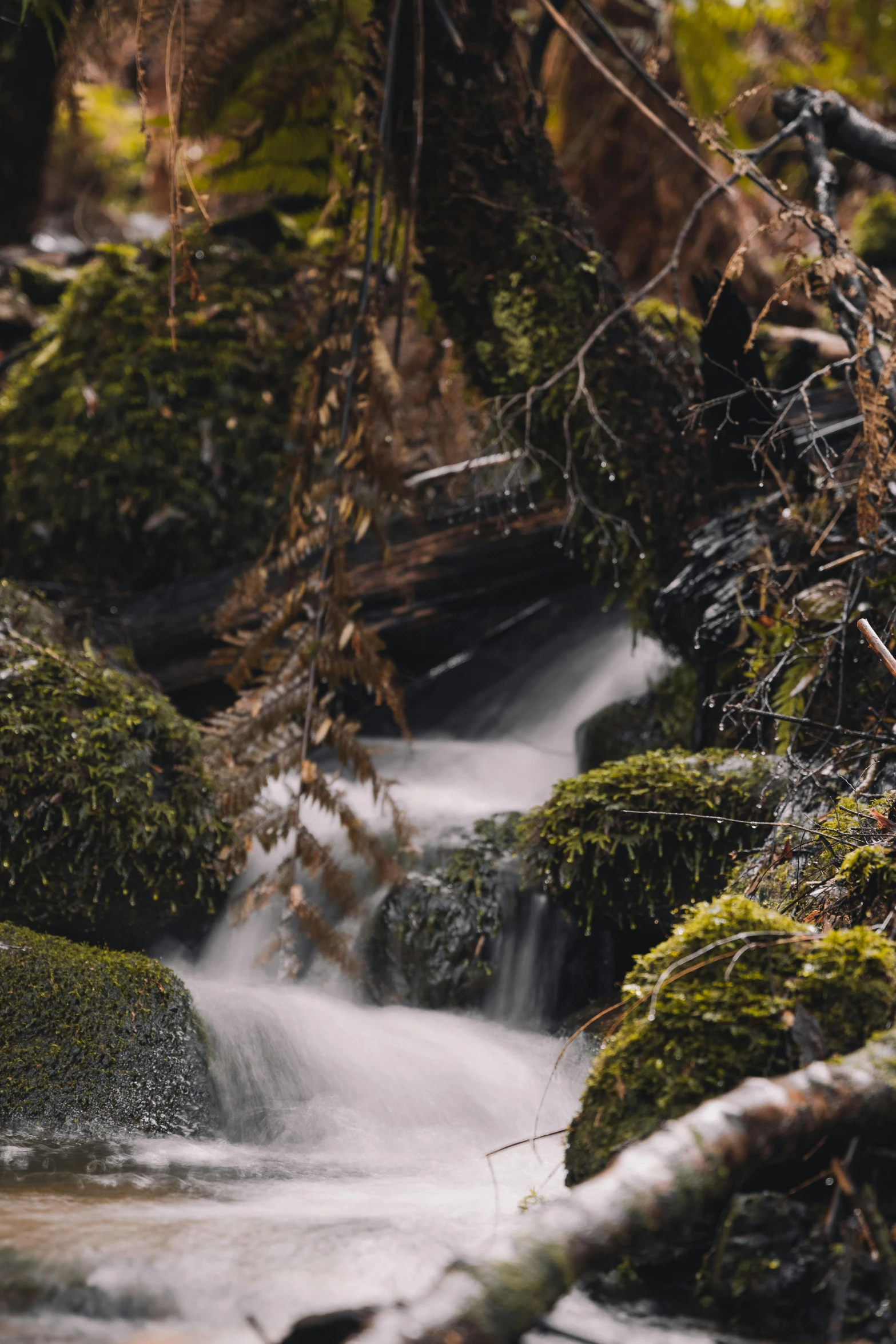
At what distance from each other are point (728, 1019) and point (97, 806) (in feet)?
8.38

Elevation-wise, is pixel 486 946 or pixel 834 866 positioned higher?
pixel 834 866

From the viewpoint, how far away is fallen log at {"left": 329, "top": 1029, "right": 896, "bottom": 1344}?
48.4 inches

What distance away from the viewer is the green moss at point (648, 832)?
3264 mm

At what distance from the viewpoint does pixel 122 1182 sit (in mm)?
2314

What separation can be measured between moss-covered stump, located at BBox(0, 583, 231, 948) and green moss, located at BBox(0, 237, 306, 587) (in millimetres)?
1474

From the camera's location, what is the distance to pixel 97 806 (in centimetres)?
356

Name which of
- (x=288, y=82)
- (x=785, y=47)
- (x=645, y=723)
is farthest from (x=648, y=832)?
(x=785, y=47)

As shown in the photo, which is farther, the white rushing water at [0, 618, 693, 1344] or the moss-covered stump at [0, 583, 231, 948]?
the moss-covered stump at [0, 583, 231, 948]

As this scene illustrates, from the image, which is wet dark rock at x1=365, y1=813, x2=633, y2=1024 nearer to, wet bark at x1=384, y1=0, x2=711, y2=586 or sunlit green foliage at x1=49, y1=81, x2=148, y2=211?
wet bark at x1=384, y1=0, x2=711, y2=586

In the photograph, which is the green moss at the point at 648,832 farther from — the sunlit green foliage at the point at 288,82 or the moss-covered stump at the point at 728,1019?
the sunlit green foliage at the point at 288,82

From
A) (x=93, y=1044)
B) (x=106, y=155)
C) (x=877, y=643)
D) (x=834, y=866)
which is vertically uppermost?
(x=106, y=155)

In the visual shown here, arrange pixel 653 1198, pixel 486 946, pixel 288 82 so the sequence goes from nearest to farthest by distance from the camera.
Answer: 1. pixel 653 1198
2. pixel 486 946
3. pixel 288 82

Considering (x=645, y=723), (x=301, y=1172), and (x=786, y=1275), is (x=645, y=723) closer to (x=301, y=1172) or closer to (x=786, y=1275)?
(x=301, y=1172)

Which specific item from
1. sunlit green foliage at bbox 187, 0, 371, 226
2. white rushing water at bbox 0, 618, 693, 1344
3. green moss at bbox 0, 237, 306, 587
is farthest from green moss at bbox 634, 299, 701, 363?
white rushing water at bbox 0, 618, 693, 1344
